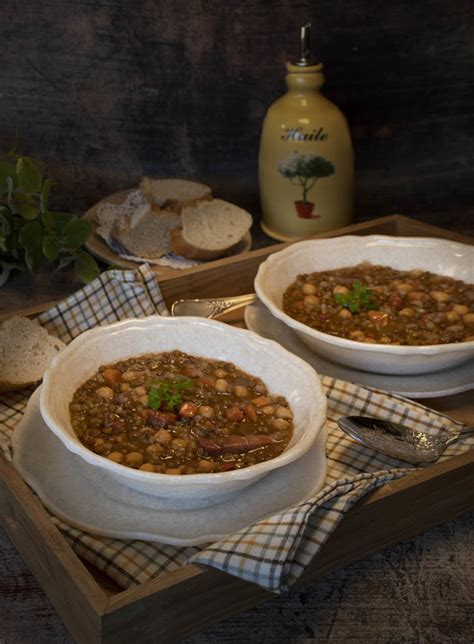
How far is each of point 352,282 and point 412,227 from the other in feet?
1.42

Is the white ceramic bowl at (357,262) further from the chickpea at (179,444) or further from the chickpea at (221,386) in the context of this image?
the chickpea at (179,444)

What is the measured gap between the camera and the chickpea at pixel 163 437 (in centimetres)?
176

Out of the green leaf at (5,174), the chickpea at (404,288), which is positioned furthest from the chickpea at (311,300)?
the green leaf at (5,174)

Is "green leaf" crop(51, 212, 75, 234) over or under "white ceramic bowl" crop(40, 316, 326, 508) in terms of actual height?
under

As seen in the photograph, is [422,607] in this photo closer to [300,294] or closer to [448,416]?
[448,416]

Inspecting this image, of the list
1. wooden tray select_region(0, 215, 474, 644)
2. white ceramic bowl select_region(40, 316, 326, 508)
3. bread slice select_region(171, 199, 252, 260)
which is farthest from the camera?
bread slice select_region(171, 199, 252, 260)

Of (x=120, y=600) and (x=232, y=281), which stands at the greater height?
(x=120, y=600)

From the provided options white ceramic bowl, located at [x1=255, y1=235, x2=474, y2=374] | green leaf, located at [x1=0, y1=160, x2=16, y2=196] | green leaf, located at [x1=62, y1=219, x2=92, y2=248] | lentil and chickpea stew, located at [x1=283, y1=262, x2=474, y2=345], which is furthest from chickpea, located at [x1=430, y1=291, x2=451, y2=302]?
green leaf, located at [x1=0, y1=160, x2=16, y2=196]

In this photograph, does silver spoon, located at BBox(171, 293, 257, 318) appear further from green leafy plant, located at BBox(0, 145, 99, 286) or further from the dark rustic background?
the dark rustic background

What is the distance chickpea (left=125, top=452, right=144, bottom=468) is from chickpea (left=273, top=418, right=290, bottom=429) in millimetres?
301

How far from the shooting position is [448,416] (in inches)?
79.6

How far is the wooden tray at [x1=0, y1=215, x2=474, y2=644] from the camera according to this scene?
140 cm

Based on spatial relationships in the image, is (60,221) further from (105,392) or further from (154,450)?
(154,450)

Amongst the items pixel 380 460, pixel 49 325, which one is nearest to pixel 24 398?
pixel 49 325
